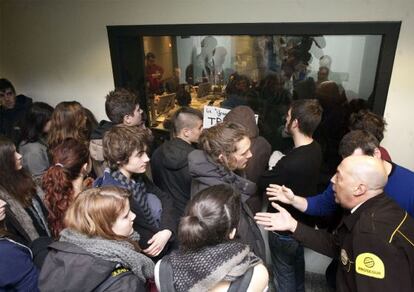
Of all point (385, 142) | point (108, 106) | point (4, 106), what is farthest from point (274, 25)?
point (4, 106)

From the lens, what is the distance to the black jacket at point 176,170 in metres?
2.00

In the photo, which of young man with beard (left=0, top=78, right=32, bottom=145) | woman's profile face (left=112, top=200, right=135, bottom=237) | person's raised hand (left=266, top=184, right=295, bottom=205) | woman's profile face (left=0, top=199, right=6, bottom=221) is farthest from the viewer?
young man with beard (left=0, top=78, right=32, bottom=145)

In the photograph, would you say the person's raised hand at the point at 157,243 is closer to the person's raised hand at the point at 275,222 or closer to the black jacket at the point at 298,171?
the person's raised hand at the point at 275,222

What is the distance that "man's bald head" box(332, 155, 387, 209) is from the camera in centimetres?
138

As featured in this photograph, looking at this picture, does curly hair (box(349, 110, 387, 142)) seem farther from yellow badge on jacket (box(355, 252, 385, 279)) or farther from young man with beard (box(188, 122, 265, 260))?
yellow badge on jacket (box(355, 252, 385, 279))

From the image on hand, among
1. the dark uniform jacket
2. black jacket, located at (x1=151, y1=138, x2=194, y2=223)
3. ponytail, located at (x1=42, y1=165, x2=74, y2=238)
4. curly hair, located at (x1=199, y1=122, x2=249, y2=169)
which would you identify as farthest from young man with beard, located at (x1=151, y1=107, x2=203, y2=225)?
the dark uniform jacket

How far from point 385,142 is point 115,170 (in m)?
2.15

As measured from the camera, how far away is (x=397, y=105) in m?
2.41

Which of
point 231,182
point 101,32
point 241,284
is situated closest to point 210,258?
point 241,284

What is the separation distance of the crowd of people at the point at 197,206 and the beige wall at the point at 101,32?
39cm

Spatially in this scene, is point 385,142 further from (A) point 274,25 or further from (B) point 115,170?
(B) point 115,170

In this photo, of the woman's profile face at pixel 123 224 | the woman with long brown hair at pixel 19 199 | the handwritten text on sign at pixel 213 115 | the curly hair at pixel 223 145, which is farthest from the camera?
the handwritten text on sign at pixel 213 115

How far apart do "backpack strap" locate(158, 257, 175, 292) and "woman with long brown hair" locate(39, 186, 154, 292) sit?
141 millimetres

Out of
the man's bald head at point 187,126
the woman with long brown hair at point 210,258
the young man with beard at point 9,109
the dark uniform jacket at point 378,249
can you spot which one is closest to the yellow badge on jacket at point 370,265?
the dark uniform jacket at point 378,249
